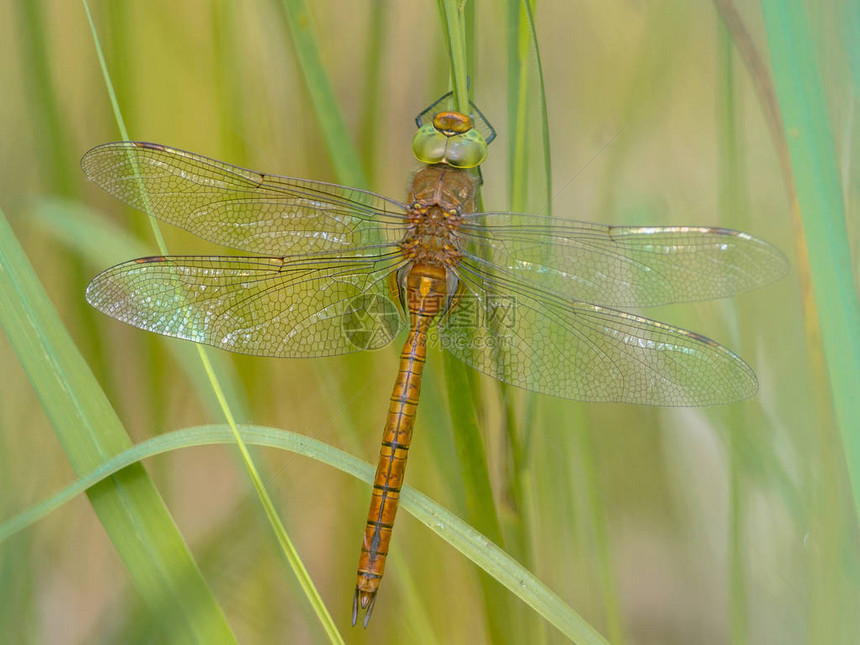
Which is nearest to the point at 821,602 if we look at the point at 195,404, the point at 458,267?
the point at 458,267

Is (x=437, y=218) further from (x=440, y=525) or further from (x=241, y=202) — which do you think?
(x=440, y=525)

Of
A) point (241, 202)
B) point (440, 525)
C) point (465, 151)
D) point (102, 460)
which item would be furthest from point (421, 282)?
point (102, 460)

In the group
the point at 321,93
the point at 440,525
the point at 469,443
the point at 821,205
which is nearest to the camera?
the point at 821,205

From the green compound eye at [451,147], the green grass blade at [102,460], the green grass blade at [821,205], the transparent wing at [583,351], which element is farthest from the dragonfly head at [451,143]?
the green grass blade at [102,460]

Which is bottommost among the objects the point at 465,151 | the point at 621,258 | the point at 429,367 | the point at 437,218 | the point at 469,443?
the point at 469,443

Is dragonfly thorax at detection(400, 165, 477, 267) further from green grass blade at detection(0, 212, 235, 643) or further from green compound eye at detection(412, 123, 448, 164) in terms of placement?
green grass blade at detection(0, 212, 235, 643)

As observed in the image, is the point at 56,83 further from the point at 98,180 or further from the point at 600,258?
the point at 600,258

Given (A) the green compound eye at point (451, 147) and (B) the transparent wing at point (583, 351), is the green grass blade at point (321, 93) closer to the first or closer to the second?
(A) the green compound eye at point (451, 147)
